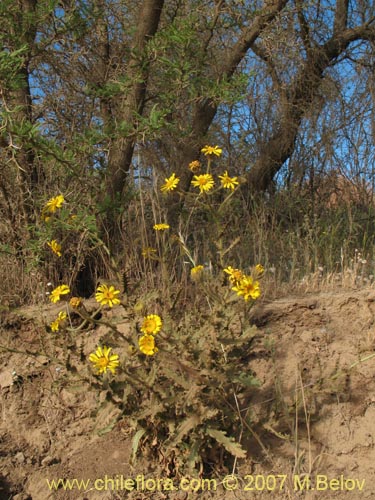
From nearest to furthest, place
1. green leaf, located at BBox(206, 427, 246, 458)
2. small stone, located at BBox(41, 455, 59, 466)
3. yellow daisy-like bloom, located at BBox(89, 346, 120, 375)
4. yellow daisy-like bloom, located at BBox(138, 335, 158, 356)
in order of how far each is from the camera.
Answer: yellow daisy-like bloom, located at BBox(138, 335, 158, 356) → yellow daisy-like bloom, located at BBox(89, 346, 120, 375) → green leaf, located at BBox(206, 427, 246, 458) → small stone, located at BBox(41, 455, 59, 466)

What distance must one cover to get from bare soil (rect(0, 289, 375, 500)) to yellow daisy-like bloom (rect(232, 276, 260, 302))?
494mm

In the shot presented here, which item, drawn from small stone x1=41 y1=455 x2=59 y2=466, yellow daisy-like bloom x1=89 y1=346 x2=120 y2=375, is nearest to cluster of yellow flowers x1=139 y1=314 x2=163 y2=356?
yellow daisy-like bloom x1=89 y1=346 x2=120 y2=375

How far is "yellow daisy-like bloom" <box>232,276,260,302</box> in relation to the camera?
2012mm

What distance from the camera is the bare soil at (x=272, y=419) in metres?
2.33

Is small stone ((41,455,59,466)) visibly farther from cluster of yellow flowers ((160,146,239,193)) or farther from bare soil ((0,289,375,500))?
cluster of yellow flowers ((160,146,239,193))

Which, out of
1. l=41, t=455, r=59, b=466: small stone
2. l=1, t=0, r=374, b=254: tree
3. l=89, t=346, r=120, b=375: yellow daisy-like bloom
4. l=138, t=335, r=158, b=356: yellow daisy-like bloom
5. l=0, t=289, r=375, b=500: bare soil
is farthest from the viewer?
l=1, t=0, r=374, b=254: tree

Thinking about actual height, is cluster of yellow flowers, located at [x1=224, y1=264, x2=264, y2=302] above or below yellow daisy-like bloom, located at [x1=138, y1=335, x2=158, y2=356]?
above

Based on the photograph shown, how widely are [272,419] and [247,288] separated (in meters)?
0.71

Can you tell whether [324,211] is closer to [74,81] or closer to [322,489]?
[74,81]

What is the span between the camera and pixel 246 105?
21.2 feet

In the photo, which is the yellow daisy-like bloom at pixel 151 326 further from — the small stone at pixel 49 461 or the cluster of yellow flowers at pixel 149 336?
the small stone at pixel 49 461

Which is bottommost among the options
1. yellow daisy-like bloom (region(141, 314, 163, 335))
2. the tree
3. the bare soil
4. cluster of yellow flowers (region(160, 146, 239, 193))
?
the bare soil

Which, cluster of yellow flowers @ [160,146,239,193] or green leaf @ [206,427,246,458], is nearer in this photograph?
green leaf @ [206,427,246,458]

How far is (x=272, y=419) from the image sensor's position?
2.34 meters
